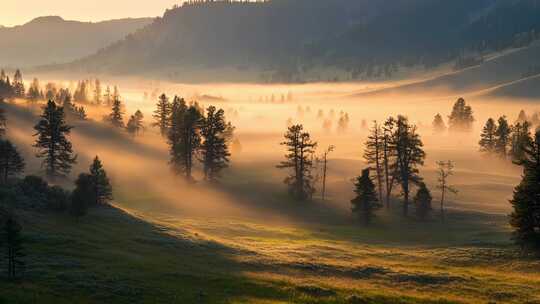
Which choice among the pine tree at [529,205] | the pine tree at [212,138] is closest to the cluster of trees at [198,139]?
the pine tree at [212,138]

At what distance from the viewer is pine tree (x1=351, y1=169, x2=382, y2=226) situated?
6303cm

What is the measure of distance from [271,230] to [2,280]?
111ft

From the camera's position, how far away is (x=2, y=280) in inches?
1073

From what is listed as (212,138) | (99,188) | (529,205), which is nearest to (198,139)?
(212,138)

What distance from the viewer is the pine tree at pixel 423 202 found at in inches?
2568

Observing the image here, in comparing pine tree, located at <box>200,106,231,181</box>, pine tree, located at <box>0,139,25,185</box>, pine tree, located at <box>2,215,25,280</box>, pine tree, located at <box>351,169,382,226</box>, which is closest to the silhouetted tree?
pine tree, located at <box>351,169,382,226</box>

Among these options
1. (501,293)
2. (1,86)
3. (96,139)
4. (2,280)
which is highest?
(1,86)

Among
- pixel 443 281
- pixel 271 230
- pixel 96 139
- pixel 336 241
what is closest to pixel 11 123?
pixel 96 139

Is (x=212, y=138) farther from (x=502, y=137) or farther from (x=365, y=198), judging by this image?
(x=502, y=137)

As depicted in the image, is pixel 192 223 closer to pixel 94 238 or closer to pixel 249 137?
pixel 94 238

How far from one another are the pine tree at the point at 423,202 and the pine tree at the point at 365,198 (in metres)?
5.68

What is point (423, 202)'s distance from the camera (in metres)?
65.7

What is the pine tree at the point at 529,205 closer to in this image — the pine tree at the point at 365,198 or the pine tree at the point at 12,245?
the pine tree at the point at 365,198

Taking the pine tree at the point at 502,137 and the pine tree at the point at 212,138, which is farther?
the pine tree at the point at 502,137
